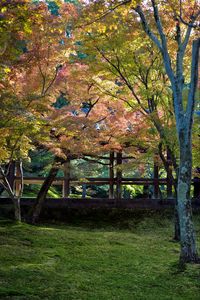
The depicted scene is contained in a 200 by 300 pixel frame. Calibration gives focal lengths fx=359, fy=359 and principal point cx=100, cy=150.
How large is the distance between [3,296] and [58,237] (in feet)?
16.1

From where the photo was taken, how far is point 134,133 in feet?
37.8

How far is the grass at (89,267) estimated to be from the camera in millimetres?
5258

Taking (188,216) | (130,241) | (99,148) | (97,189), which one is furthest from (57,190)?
(188,216)

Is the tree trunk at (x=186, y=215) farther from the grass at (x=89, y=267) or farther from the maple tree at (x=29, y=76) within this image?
the maple tree at (x=29, y=76)

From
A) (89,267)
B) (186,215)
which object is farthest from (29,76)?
(186,215)

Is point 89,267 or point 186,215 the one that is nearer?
point 186,215

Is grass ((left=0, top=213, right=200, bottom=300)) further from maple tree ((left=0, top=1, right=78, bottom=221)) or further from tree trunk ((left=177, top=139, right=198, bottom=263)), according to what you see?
maple tree ((left=0, top=1, right=78, bottom=221))

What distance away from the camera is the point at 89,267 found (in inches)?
269

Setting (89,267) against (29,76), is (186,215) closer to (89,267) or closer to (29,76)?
(89,267)

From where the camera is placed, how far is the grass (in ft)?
17.3

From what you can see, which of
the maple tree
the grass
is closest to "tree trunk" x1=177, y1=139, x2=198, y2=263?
the grass

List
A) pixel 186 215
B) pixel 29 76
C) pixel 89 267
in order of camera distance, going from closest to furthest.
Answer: pixel 186 215 < pixel 89 267 < pixel 29 76

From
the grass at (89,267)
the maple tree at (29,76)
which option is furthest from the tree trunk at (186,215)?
the maple tree at (29,76)

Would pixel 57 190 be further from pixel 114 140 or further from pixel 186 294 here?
pixel 186 294
